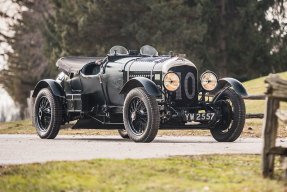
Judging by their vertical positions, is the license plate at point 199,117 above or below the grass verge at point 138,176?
above

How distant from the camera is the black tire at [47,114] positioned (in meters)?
14.6

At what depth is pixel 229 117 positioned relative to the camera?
13.2 m

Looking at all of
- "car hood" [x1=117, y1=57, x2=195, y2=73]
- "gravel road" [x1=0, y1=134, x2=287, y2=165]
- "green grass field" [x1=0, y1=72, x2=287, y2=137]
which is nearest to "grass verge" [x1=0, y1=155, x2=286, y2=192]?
"gravel road" [x1=0, y1=134, x2=287, y2=165]

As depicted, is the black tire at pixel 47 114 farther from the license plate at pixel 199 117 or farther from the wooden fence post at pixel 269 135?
the wooden fence post at pixel 269 135

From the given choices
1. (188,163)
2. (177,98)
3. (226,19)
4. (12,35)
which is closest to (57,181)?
(188,163)

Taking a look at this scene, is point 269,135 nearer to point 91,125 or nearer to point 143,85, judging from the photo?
point 143,85

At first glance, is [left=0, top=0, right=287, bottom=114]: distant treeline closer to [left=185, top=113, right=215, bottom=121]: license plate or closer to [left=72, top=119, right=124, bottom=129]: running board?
[left=72, top=119, right=124, bottom=129]: running board

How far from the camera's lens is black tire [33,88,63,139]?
14.6m

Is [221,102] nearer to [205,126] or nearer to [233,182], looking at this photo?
[205,126]

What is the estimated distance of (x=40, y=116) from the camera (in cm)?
1509

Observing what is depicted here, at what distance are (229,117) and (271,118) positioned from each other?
565 cm

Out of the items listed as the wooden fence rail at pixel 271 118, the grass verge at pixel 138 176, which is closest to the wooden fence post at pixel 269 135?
the wooden fence rail at pixel 271 118

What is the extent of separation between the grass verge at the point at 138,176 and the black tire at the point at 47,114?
6.20 m

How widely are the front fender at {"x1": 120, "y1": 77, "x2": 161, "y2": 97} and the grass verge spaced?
11.3 ft
